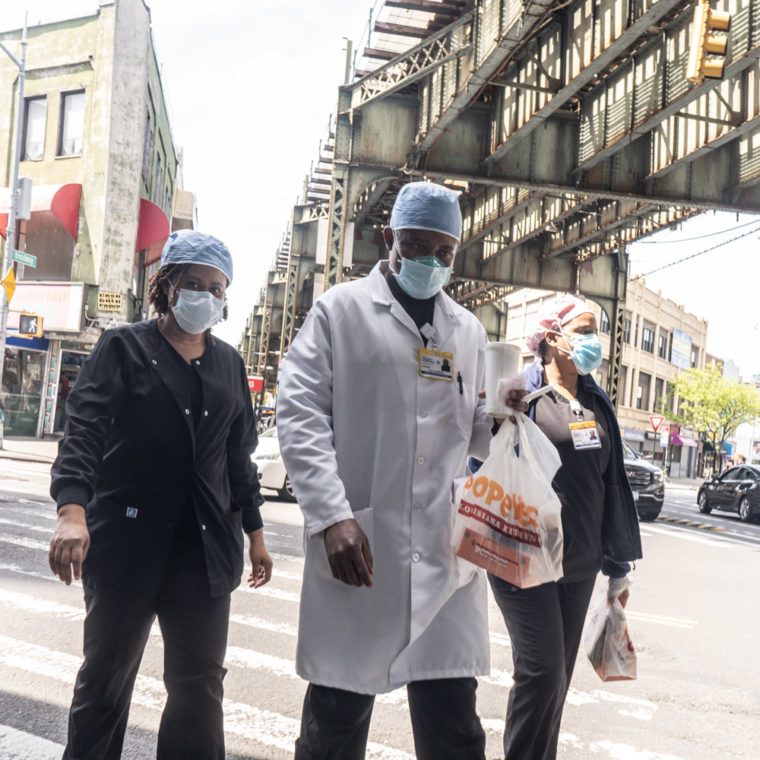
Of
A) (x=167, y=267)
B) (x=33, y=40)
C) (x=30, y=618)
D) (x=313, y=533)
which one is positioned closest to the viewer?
(x=313, y=533)

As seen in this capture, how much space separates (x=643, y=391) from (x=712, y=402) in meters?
4.78

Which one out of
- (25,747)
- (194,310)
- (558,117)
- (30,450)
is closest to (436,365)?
(194,310)

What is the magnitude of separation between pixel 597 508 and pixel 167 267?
6.56 feet

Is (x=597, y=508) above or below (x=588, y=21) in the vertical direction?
below

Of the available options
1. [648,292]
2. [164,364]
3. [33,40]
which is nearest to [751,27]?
[164,364]

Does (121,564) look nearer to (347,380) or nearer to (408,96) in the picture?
(347,380)

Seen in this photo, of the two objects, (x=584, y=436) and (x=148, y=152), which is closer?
(x=584, y=436)

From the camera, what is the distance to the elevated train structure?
11039 millimetres

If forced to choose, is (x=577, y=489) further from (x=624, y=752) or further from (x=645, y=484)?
(x=645, y=484)

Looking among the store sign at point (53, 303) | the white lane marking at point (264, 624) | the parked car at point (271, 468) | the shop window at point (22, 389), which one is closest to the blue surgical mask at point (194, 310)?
the white lane marking at point (264, 624)

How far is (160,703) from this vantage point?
439cm

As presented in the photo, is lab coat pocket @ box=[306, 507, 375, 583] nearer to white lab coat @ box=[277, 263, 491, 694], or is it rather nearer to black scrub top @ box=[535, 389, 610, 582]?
white lab coat @ box=[277, 263, 491, 694]

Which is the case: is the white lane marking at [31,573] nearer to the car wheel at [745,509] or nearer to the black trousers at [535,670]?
the black trousers at [535,670]

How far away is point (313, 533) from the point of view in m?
2.45
